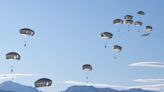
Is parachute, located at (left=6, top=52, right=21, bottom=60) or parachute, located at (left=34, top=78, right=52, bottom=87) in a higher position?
parachute, located at (left=6, top=52, right=21, bottom=60)

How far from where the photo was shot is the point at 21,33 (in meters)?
128

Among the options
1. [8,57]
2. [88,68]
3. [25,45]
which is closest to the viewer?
[25,45]

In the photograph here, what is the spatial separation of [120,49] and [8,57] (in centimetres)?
3280

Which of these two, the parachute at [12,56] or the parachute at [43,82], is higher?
the parachute at [12,56]

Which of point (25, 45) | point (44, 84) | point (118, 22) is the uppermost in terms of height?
point (118, 22)

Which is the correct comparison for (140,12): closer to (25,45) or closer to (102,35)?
(102,35)

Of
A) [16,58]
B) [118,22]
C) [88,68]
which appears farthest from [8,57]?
[118,22]

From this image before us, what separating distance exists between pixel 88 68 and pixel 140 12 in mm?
21875

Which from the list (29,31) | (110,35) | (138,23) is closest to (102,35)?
(110,35)

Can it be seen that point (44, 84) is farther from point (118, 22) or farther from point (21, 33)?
point (118, 22)

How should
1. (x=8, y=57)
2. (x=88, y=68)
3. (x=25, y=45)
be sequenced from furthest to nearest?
(x=88, y=68) < (x=8, y=57) < (x=25, y=45)

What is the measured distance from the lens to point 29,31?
12694 cm

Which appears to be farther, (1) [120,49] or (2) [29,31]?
(1) [120,49]

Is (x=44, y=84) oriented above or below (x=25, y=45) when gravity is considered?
below
